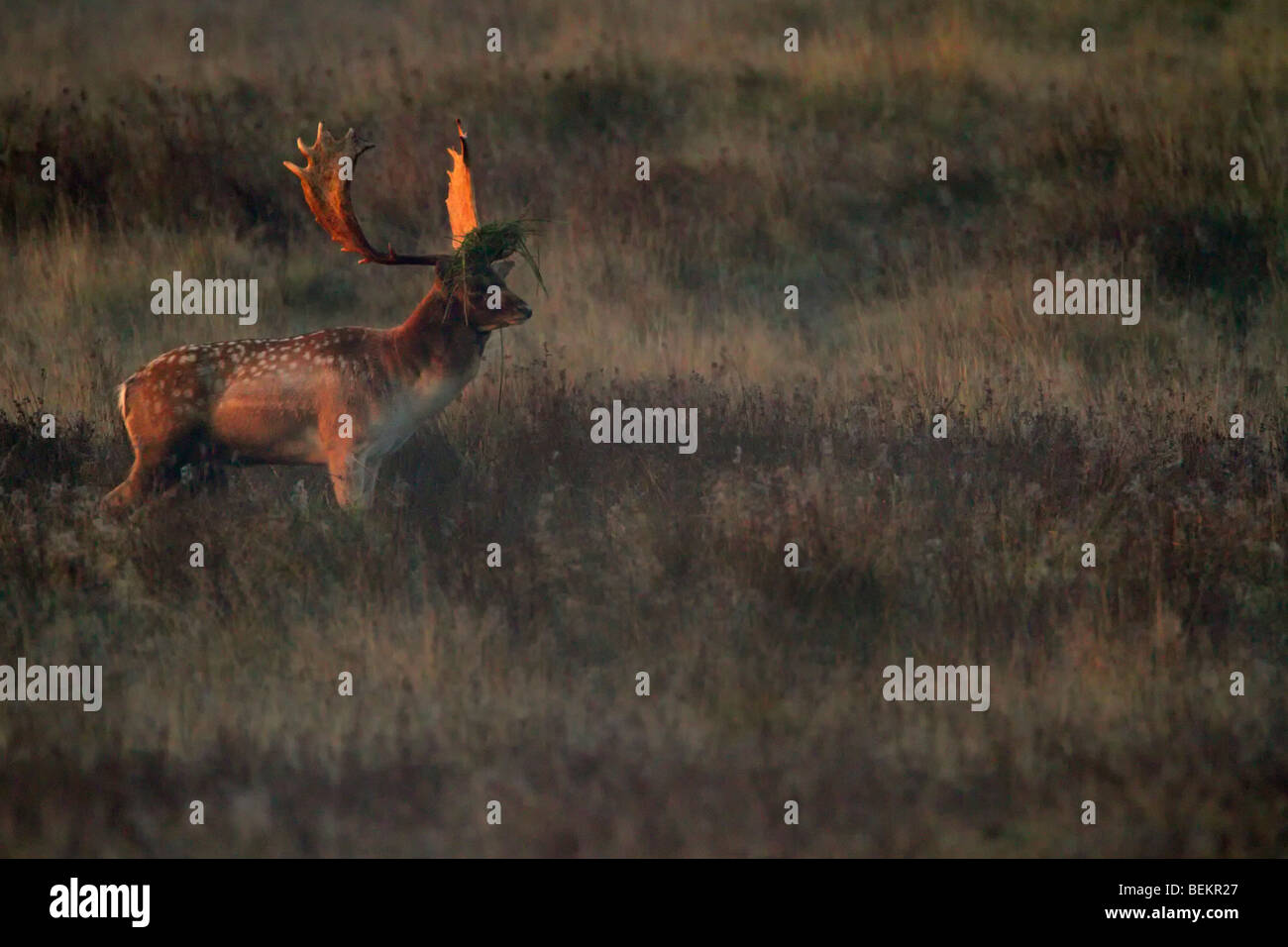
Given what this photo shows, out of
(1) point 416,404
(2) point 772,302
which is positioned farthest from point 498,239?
(2) point 772,302

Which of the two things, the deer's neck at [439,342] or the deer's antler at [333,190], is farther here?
the deer's antler at [333,190]

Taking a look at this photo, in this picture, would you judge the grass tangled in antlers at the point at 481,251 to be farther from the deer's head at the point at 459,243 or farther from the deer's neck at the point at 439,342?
the deer's neck at the point at 439,342

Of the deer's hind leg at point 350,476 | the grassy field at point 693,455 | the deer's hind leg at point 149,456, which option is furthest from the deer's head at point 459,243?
the deer's hind leg at point 149,456

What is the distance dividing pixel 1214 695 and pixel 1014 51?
1076 cm

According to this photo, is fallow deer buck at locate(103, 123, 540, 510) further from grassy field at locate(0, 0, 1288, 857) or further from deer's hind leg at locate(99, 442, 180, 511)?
grassy field at locate(0, 0, 1288, 857)

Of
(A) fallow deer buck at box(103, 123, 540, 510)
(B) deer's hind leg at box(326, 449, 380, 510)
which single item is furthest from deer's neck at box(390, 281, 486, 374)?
(B) deer's hind leg at box(326, 449, 380, 510)

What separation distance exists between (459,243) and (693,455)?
1939 mm

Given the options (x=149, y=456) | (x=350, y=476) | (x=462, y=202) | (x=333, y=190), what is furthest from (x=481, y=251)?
(x=149, y=456)

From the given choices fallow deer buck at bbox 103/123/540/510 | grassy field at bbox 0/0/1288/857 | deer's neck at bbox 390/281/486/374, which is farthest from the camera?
deer's neck at bbox 390/281/486/374

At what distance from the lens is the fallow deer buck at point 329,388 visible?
25.8 feet

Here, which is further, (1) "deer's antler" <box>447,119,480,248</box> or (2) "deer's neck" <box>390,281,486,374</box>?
(1) "deer's antler" <box>447,119,480,248</box>

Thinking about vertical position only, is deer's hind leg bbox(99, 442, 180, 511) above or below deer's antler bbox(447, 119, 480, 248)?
below

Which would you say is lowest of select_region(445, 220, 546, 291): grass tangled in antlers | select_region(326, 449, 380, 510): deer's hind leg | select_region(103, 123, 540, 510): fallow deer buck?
select_region(326, 449, 380, 510): deer's hind leg

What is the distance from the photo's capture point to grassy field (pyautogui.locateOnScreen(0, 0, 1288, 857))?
6.02 meters
